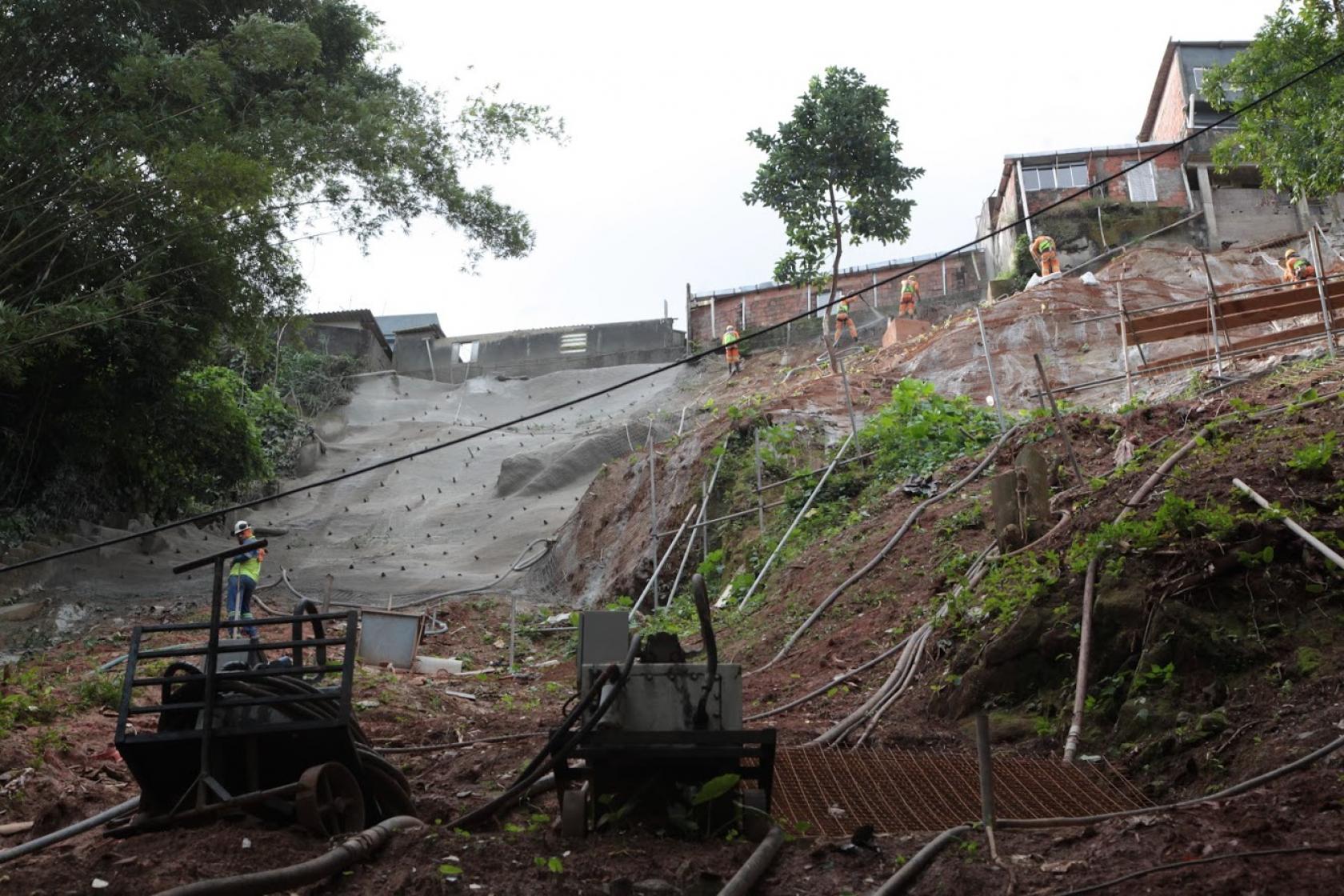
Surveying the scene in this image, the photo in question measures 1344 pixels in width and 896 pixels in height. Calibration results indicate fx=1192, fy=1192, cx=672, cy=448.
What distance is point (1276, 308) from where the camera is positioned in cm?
1423

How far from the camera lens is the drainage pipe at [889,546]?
10.8 metres

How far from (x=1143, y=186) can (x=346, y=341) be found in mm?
25087

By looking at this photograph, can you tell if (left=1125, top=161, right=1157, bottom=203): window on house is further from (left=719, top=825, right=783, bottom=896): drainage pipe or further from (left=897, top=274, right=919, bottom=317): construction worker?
(left=719, top=825, right=783, bottom=896): drainage pipe

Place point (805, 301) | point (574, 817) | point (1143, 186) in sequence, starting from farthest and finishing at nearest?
point (805, 301) → point (1143, 186) → point (574, 817)

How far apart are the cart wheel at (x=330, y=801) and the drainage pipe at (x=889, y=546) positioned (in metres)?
5.37

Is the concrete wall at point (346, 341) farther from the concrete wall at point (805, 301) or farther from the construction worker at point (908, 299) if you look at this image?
the construction worker at point (908, 299)

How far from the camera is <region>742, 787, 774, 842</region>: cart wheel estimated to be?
4.97 metres

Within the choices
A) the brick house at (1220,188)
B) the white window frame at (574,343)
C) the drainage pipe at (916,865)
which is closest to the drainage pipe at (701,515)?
the drainage pipe at (916,865)

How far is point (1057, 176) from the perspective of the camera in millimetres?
34531

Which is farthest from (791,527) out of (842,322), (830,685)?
(842,322)

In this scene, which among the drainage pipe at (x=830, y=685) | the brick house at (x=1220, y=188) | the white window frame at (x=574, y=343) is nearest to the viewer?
the drainage pipe at (x=830, y=685)

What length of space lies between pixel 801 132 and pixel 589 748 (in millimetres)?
25476

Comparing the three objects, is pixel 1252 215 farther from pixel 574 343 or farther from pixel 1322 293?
pixel 1322 293

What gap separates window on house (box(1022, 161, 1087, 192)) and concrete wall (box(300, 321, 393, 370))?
2150 cm
